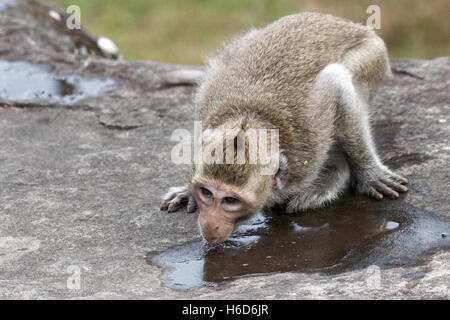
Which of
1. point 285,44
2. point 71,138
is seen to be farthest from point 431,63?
point 71,138

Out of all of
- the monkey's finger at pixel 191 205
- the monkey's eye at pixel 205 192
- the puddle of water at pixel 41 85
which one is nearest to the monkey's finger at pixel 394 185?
the monkey's finger at pixel 191 205

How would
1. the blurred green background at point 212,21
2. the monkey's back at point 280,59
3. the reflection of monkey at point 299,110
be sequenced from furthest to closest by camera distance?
the blurred green background at point 212,21, the monkey's back at point 280,59, the reflection of monkey at point 299,110

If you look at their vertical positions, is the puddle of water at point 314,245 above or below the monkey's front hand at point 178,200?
below

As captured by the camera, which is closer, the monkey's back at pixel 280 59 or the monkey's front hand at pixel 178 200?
the monkey's back at pixel 280 59

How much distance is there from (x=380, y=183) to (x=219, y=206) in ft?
5.65

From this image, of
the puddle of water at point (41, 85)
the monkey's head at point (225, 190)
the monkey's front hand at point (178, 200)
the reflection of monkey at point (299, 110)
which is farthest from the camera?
the puddle of water at point (41, 85)

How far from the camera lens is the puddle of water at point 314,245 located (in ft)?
18.6

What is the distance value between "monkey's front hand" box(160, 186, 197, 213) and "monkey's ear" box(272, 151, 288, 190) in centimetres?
87

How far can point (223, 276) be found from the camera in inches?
222

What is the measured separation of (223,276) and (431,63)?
4922 mm

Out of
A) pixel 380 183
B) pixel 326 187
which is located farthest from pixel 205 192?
pixel 380 183

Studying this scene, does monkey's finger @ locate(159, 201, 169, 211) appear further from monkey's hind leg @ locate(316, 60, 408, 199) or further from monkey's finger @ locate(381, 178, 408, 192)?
monkey's finger @ locate(381, 178, 408, 192)

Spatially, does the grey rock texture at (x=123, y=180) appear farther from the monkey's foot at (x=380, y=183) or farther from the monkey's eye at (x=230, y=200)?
the monkey's eye at (x=230, y=200)

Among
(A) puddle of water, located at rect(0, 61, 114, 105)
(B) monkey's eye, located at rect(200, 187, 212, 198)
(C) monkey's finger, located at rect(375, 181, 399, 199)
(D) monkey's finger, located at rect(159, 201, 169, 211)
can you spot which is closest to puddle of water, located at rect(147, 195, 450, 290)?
(C) monkey's finger, located at rect(375, 181, 399, 199)
